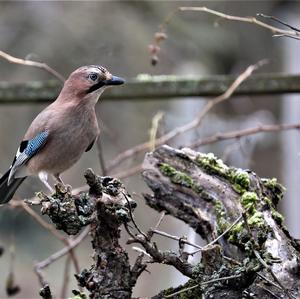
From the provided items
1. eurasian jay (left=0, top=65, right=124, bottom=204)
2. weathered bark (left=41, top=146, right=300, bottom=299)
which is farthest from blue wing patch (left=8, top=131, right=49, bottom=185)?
weathered bark (left=41, top=146, right=300, bottom=299)

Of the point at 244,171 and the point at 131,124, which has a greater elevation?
the point at 131,124

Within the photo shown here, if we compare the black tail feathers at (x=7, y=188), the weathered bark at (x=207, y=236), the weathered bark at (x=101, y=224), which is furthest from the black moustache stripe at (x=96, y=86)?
the weathered bark at (x=101, y=224)

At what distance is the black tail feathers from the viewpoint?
12.5 ft

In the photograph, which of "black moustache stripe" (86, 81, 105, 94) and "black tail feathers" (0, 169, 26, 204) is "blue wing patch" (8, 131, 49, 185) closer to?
"black tail feathers" (0, 169, 26, 204)

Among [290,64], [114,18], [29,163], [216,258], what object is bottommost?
[216,258]

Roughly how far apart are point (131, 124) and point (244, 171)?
4757 millimetres

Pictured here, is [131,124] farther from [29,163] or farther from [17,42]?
[29,163]

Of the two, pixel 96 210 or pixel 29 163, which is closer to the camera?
pixel 96 210

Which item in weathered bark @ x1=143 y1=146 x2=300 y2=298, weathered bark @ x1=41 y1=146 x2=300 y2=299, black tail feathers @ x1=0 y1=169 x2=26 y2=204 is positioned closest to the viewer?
weathered bark @ x1=41 y1=146 x2=300 y2=299

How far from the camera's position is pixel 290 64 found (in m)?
6.55

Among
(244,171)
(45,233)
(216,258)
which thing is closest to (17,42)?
(45,233)

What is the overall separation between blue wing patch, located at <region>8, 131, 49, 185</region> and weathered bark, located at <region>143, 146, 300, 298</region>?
888 mm

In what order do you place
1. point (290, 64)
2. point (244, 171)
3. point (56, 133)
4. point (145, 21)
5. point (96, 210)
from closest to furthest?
point (96, 210) < point (244, 171) < point (56, 133) < point (290, 64) < point (145, 21)

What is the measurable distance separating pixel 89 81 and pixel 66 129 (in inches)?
10.0
